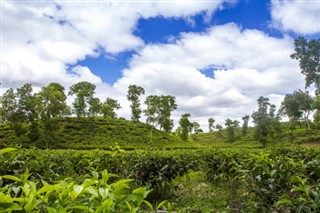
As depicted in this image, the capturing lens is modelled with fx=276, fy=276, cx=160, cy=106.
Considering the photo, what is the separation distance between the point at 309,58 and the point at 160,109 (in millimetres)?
29149

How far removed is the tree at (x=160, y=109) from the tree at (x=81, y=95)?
12599mm

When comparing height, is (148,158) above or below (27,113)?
below

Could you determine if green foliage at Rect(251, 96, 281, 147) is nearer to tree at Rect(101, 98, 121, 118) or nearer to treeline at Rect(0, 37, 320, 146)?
treeline at Rect(0, 37, 320, 146)

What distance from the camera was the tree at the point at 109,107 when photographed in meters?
69.3

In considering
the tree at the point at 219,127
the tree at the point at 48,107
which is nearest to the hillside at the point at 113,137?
the tree at the point at 48,107

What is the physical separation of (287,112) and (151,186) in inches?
2212

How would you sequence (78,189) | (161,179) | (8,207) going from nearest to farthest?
(8,207)
(78,189)
(161,179)

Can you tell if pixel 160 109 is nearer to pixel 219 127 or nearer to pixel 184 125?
pixel 184 125

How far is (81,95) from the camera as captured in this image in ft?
189

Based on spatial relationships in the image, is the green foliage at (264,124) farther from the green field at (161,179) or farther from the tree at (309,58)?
the green field at (161,179)

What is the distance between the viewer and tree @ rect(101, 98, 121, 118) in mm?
69312

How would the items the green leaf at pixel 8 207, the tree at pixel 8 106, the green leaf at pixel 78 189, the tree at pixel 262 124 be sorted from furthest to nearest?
the tree at pixel 262 124, the tree at pixel 8 106, the green leaf at pixel 78 189, the green leaf at pixel 8 207

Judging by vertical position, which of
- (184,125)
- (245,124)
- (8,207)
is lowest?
(8,207)

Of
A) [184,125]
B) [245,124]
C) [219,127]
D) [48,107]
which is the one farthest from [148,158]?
[219,127]
